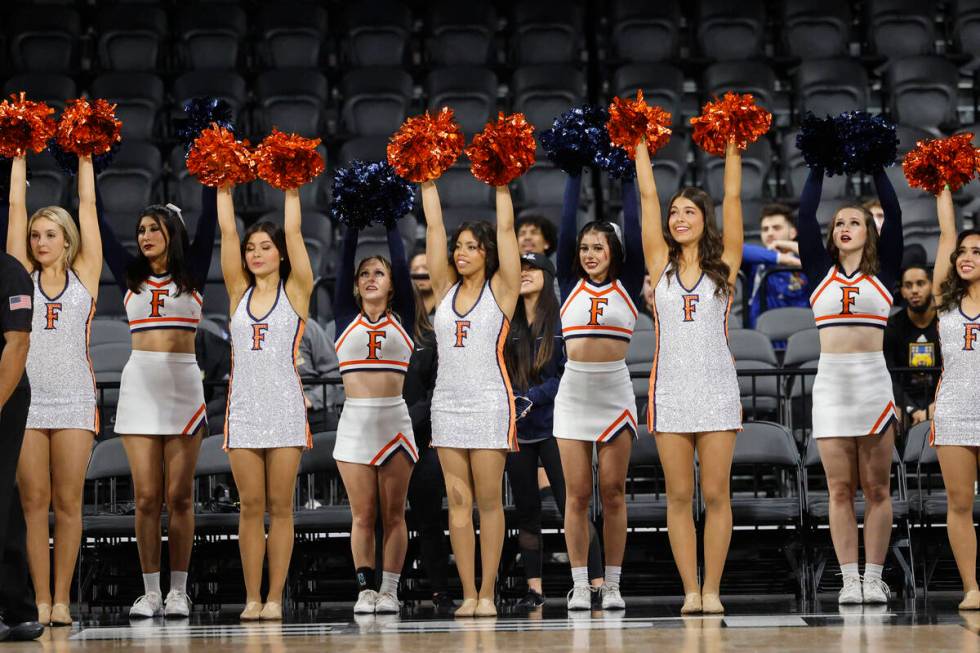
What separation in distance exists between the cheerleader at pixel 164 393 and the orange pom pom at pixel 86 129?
40 centimetres

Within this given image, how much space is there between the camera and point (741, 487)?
8016 millimetres

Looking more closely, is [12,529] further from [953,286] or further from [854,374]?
[953,286]

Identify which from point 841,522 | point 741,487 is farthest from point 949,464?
point 741,487

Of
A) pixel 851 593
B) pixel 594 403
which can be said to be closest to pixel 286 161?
pixel 594 403

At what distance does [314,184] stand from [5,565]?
21.1ft

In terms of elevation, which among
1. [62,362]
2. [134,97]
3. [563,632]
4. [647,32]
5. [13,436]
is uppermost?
[647,32]

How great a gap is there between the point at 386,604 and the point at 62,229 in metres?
2.15

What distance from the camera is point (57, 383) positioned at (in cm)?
560

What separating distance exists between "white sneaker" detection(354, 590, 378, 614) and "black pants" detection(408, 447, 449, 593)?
417mm

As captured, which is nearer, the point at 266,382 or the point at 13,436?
the point at 13,436

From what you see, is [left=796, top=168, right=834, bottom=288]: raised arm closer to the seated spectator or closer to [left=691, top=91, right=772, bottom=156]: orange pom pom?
[left=691, top=91, right=772, bottom=156]: orange pom pom

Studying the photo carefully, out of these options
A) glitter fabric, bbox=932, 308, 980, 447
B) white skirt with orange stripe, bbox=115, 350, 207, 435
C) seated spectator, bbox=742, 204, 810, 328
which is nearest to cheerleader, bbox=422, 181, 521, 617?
white skirt with orange stripe, bbox=115, 350, 207, 435

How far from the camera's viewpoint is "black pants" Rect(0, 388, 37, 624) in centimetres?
468

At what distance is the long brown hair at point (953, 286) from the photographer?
5.78m
